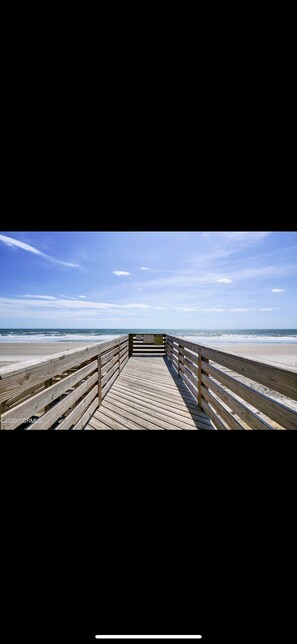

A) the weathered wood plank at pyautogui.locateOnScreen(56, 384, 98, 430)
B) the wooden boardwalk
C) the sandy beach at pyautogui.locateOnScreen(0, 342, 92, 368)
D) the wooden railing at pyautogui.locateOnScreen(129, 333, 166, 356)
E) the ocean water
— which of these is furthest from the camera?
the ocean water

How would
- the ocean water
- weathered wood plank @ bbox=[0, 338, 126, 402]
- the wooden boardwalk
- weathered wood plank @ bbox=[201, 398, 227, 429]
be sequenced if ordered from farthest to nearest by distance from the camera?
the ocean water, the wooden boardwalk, weathered wood plank @ bbox=[201, 398, 227, 429], weathered wood plank @ bbox=[0, 338, 126, 402]

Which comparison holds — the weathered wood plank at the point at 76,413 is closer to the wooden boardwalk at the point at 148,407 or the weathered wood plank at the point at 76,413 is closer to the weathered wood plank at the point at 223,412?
the wooden boardwalk at the point at 148,407

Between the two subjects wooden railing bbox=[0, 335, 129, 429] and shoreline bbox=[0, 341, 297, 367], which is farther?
shoreline bbox=[0, 341, 297, 367]

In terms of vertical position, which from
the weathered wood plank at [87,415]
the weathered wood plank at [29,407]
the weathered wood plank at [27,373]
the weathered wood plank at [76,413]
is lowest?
the weathered wood plank at [87,415]

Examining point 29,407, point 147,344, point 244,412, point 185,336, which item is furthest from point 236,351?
point 29,407

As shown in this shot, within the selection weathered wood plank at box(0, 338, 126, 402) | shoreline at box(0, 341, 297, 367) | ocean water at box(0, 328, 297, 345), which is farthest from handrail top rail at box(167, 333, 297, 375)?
ocean water at box(0, 328, 297, 345)

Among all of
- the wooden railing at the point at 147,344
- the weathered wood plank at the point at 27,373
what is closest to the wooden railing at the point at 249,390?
the weathered wood plank at the point at 27,373

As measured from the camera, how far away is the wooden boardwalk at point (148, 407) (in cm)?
257

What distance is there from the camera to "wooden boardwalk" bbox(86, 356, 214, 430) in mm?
2568

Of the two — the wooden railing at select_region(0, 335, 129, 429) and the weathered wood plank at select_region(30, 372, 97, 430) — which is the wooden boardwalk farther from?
the weathered wood plank at select_region(30, 372, 97, 430)

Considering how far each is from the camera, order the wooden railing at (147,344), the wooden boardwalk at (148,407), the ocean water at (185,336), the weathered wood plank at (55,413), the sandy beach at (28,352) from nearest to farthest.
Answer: the weathered wood plank at (55,413), the wooden boardwalk at (148,407), the wooden railing at (147,344), the sandy beach at (28,352), the ocean water at (185,336)
